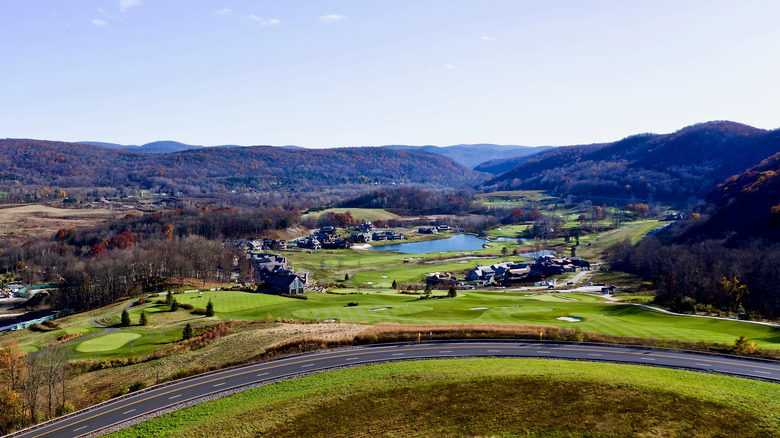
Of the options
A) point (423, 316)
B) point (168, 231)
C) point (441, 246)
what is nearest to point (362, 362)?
point (423, 316)

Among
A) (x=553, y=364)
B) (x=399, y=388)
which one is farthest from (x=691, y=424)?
(x=399, y=388)

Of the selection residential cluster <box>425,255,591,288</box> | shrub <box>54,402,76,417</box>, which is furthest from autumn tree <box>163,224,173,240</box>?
shrub <box>54,402,76,417</box>

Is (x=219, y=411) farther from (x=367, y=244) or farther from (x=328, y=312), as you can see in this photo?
(x=367, y=244)

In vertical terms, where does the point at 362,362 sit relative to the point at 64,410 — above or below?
above

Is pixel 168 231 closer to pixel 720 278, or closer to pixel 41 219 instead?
pixel 41 219

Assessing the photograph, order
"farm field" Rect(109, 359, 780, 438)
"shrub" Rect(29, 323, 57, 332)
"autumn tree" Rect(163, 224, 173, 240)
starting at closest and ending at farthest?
1. "farm field" Rect(109, 359, 780, 438)
2. "shrub" Rect(29, 323, 57, 332)
3. "autumn tree" Rect(163, 224, 173, 240)

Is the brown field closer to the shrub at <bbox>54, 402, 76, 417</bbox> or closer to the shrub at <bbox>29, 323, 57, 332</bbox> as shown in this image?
the shrub at <bbox>29, 323, 57, 332</bbox>

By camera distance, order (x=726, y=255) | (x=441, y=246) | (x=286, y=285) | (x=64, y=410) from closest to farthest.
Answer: (x=64, y=410) → (x=286, y=285) → (x=726, y=255) → (x=441, y=246)
